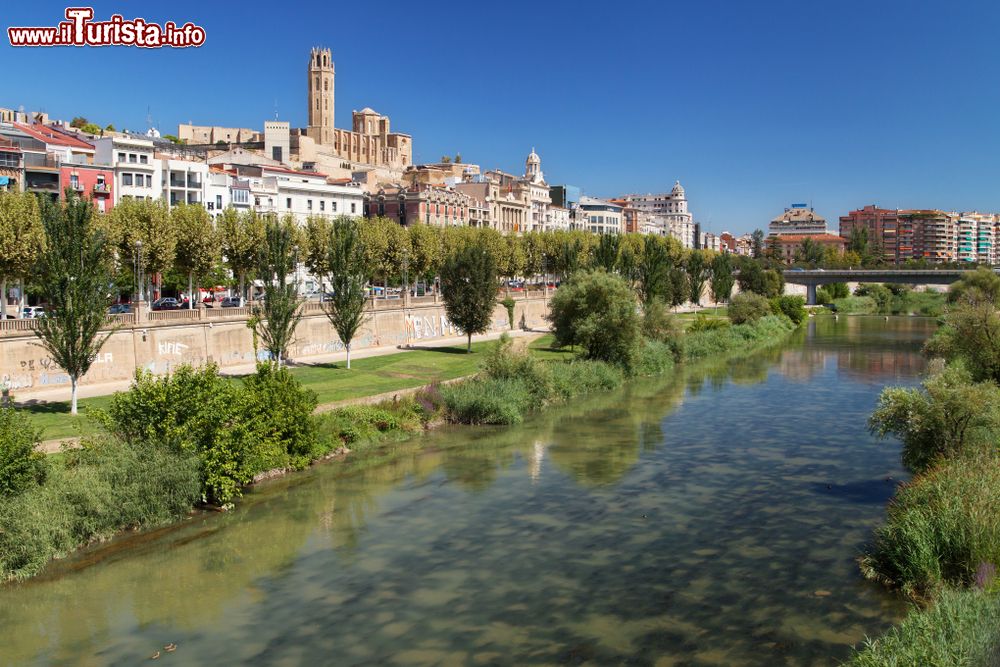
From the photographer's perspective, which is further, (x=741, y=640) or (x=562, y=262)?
(x=562, y=262)

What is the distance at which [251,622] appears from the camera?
20969 millimetres

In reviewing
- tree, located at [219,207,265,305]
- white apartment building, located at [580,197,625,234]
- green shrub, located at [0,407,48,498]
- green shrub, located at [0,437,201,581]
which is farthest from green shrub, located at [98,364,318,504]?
white apartment building, located at [580,197,625,234]

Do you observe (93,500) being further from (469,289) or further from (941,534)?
(469,289)

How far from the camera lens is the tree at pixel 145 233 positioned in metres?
49.7

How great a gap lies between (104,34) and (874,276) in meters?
110

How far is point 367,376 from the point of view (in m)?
50.3

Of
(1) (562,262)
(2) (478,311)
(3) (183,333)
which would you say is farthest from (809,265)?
(3) (183,333)

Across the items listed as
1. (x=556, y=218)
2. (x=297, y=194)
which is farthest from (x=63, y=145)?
(x=556, y=218)

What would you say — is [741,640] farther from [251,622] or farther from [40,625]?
[40,625]

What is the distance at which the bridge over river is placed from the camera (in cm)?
11850

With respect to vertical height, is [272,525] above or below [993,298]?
below

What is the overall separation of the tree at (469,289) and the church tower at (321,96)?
11856 cm

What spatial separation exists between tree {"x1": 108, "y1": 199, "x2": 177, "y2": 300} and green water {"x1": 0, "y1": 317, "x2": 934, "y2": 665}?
2191 cm

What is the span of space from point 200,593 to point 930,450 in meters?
23.4
